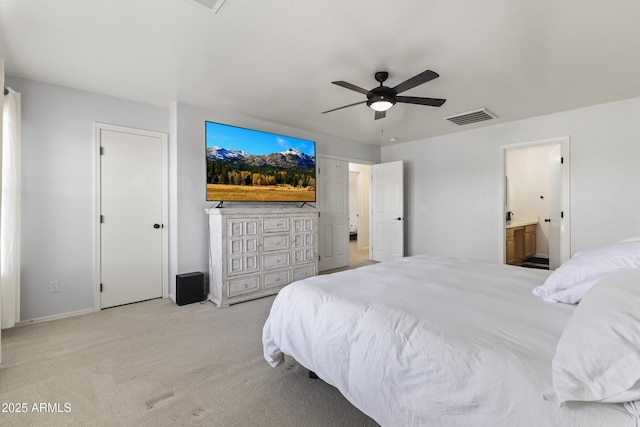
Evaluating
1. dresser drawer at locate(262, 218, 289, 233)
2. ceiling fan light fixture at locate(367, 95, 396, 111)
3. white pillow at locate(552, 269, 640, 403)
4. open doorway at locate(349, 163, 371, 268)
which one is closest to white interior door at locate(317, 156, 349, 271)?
dresser drawer at locate(262, 218, 289, 233)

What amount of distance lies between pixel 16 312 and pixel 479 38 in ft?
15.9

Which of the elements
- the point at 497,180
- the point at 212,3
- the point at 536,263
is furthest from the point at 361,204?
the point at 212,3

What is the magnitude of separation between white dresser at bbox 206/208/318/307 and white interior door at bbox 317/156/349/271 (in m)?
0.91

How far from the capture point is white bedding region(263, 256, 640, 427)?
938mm

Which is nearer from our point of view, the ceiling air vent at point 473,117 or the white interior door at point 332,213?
the ceiling air vent at point 473,117

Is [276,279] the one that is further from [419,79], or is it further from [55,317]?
[419,79]

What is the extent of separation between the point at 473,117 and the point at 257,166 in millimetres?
3205

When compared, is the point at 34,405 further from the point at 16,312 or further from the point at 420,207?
the point at 420,207

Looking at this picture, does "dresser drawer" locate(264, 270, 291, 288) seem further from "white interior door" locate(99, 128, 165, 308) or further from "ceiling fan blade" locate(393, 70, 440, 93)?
"ceiling fan blade" locate(393, 70, 440, 93)

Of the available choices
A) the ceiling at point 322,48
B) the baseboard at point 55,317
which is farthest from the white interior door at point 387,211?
the baseboard at point 55,317

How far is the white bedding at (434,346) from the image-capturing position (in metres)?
0.94

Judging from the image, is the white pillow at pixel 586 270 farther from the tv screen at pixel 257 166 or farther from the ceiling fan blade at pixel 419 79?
the tv screen at pixel 257 166

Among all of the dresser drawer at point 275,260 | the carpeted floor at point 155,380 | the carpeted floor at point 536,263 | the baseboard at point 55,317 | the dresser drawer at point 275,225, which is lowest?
the carpeted floor at point 155,380

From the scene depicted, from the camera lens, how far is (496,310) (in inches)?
56.4
